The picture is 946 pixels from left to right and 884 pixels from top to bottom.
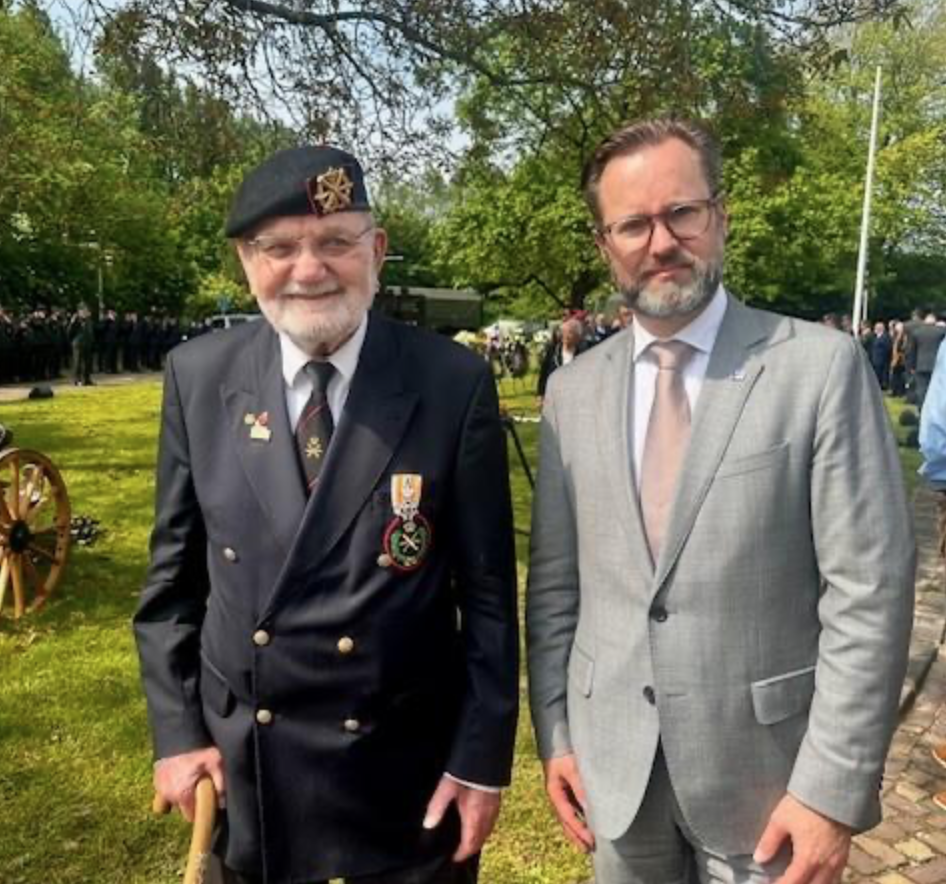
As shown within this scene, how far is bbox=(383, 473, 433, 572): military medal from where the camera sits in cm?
196

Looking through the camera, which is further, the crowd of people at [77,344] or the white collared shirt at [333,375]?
the crowd of people at [77,344]

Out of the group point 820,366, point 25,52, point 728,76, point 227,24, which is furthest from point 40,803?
point 25,52

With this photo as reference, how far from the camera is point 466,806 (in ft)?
6.72

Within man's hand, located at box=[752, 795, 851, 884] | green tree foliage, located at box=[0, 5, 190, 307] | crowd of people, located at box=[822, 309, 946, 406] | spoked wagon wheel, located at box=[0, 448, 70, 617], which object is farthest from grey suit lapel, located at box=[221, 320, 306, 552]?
crowd of people, located at box=[822, 309, 946, 406]

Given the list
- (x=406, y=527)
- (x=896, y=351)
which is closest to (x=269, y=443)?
(x=406, y=527)

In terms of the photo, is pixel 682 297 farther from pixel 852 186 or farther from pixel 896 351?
pixel 852 186

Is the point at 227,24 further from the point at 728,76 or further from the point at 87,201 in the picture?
the point at 87,201

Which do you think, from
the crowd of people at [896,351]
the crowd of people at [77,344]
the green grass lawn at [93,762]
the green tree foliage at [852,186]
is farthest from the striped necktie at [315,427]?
the green tree foliage at [852,186]

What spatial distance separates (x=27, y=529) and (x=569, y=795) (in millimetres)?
4922

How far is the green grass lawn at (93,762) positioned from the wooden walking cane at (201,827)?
1670mm

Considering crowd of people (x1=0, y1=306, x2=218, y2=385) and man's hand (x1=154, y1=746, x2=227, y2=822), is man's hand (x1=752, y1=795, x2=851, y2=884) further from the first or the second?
crowd of people (x1=0, y1=306, x2=218, y2=385)

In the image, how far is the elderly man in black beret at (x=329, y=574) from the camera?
1944mm

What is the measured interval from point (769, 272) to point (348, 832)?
32.3 metres

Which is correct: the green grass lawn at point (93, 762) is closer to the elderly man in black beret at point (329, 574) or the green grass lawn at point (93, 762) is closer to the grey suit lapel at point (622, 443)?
the elderly man in black beret at point (329, 574)
